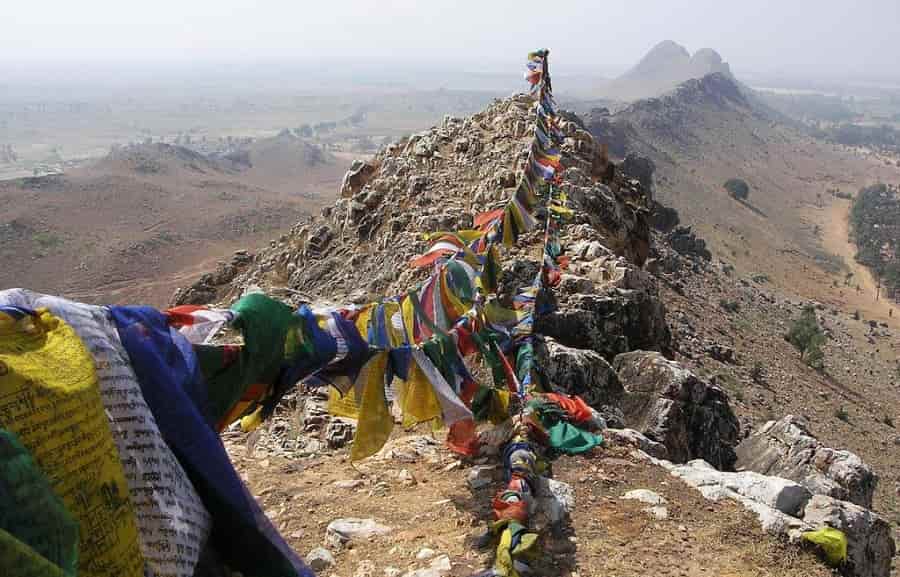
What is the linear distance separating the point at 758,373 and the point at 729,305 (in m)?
7.09

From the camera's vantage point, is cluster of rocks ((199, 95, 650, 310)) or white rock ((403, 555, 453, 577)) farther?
cluster of rocks ((199, 95, 650, 310))

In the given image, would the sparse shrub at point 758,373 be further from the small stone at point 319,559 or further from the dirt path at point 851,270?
the dirt path at point 851,270

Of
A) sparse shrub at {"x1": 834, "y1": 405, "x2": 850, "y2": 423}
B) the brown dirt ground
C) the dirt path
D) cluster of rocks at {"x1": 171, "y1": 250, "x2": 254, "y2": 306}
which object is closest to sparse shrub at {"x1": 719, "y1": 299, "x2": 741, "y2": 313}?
sparse shrub at {"x1": 834, "y1": 405, "x2": 850, "y2": 423}

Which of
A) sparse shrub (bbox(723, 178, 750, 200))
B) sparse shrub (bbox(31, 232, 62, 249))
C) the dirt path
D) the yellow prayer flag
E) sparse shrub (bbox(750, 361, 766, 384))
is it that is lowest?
the dirt path

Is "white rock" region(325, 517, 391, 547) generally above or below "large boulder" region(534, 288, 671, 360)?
below

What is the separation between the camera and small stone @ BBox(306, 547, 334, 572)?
13.3 ft

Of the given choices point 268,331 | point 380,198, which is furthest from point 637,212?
point 268,331

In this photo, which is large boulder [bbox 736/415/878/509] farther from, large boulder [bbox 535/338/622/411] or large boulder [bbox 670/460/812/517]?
large boulder [bbox 535/338/622/411]

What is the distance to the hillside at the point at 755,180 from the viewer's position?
4825 centimetres

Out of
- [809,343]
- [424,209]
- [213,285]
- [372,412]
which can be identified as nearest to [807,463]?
[372,412]

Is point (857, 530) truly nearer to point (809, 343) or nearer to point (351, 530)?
point (351, 530)

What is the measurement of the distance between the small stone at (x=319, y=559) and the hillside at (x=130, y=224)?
3429cm

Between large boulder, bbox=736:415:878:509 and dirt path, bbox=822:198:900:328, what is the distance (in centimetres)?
3806

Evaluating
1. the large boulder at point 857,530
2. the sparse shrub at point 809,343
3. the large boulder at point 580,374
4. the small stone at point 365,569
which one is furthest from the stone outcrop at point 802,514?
the sparse shrub at point 809,343
